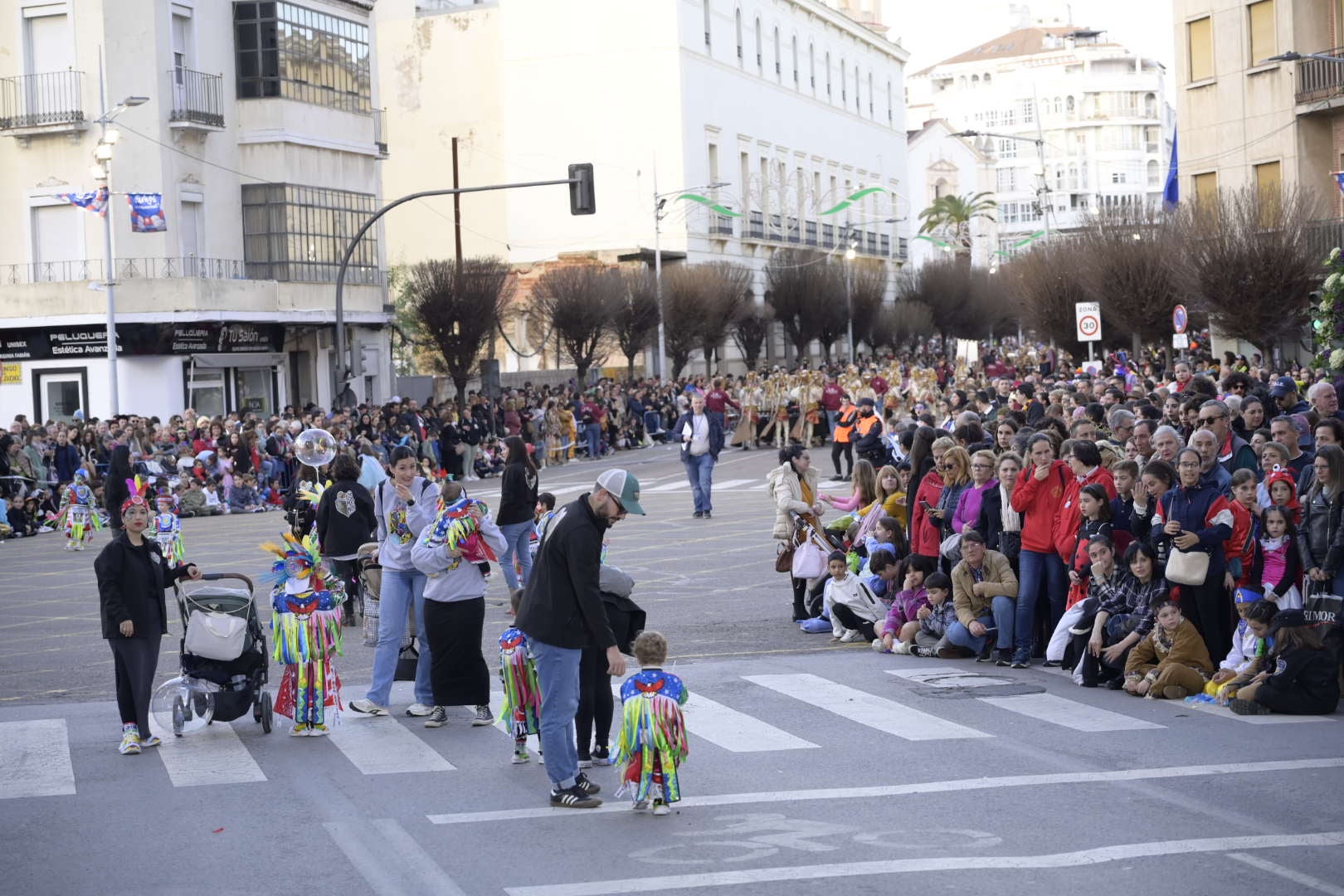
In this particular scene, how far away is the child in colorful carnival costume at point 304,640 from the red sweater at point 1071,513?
215 inches

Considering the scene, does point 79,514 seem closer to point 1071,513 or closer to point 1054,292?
point 1071,513

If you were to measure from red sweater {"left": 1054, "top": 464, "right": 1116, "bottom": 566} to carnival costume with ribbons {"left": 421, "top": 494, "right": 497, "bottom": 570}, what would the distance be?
4.65 metres

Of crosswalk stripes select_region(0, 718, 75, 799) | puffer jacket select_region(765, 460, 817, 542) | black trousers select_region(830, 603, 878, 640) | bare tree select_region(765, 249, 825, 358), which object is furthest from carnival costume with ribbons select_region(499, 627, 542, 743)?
Result: bare tree select_region(765, 249, 825, 358)

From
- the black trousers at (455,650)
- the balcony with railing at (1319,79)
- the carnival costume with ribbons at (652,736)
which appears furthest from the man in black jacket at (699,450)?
the balcony with railing at (1319,79)

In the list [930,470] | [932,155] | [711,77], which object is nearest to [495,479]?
[930,470]

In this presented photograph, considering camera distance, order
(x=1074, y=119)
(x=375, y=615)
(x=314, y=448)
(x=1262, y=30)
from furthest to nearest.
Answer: (x=1074, y=119), (x=1262, y=30), (x=314, y=448), (x=375, y=615)

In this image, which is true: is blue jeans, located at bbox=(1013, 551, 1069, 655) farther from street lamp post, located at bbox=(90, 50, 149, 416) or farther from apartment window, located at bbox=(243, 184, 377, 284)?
apartment window, located at bbox=(243, 184, 377, 284)

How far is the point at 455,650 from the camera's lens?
37.8 ft

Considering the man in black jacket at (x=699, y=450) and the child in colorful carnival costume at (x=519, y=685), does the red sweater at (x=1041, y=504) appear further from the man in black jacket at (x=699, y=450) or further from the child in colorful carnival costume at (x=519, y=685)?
the man in black jacket at (x=699, y=450)

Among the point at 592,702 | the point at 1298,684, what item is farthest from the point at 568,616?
the point at 1298,684

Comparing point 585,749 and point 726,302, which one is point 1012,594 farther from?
point 726,302

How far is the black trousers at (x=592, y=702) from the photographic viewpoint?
10.1 metres

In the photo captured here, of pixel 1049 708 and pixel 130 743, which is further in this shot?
pixel 1049 708

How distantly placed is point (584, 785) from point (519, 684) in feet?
3.42
